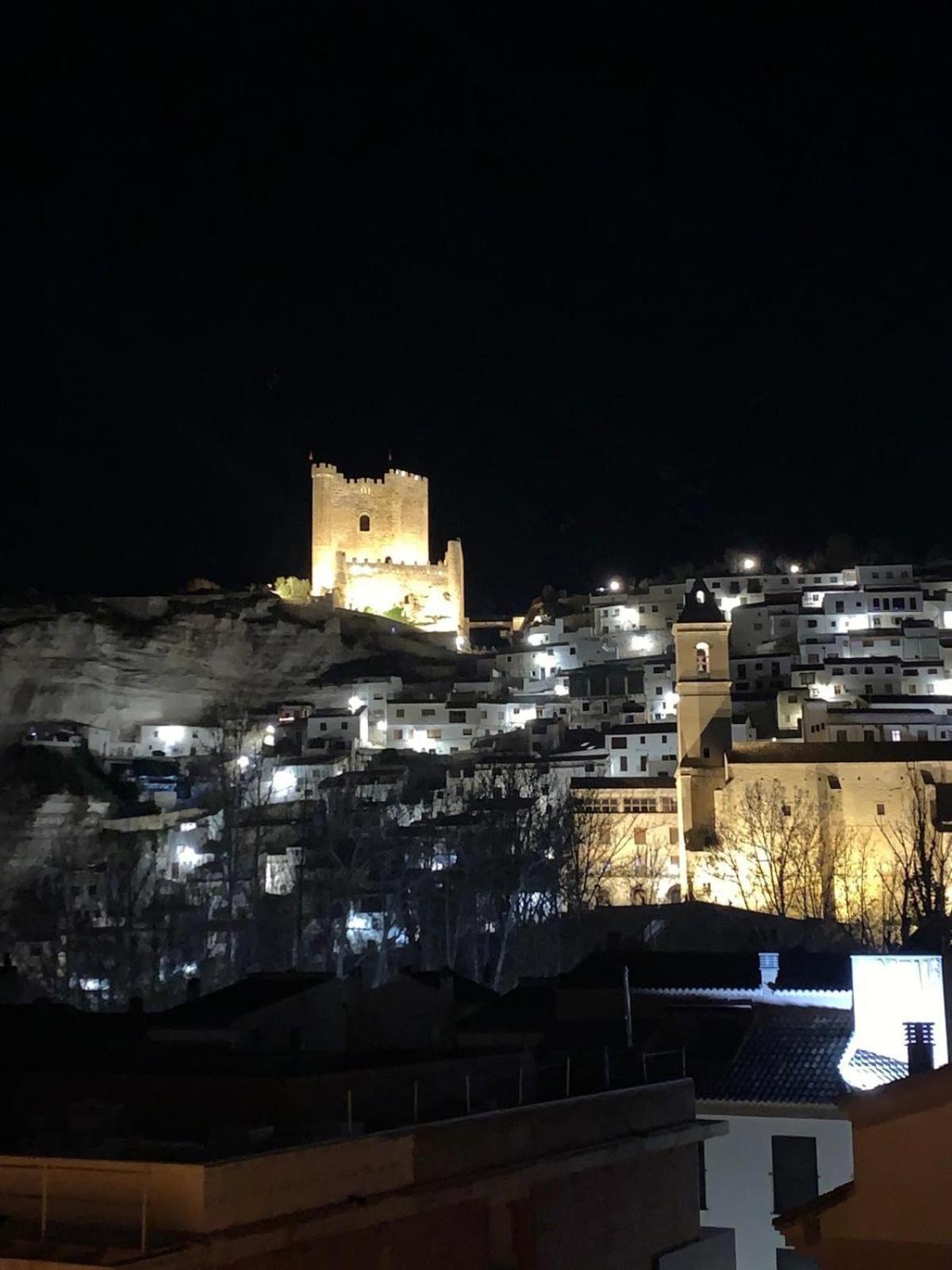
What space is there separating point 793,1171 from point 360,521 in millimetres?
81812

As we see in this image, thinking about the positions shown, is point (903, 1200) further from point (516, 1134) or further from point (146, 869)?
point (146, 869)

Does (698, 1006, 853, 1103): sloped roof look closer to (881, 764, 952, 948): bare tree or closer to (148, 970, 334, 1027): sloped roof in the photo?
(148, 970, 334, 1027): sloped roof

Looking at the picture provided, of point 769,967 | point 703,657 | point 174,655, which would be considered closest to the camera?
point 769,967

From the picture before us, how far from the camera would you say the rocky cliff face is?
82.0 metres

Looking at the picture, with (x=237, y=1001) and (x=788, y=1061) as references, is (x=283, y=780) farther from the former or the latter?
(x=788, y=1061)

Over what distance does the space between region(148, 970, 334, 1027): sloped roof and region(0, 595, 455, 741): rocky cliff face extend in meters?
56.4

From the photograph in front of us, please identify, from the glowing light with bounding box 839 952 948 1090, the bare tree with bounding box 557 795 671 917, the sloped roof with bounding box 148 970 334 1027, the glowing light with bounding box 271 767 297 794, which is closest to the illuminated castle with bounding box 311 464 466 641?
the glowing light with bounding box 271 767 297 794

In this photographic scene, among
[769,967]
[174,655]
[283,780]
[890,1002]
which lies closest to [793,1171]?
[890,1002]

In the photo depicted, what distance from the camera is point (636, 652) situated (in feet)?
262

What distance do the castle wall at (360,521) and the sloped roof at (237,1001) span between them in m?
73.3

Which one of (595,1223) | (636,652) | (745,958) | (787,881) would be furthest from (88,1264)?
(636,652)

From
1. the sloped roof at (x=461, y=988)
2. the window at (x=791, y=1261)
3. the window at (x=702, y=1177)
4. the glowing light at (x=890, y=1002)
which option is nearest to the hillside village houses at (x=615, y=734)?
the sloped roof at (x=461, y=988)

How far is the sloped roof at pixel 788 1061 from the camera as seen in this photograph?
17344 mm

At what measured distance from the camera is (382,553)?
9612 cm
